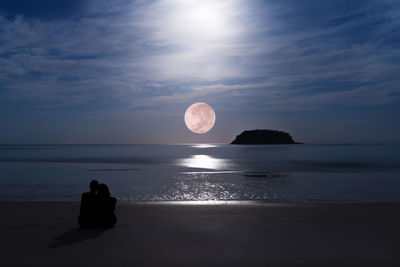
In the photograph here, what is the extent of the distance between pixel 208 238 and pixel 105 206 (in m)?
2.94

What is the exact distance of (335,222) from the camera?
8.51 meters

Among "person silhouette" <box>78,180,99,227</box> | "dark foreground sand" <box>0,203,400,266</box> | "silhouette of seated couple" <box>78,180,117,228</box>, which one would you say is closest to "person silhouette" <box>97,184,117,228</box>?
"silhouette of seated couple" <box>78,180,117,228</box>

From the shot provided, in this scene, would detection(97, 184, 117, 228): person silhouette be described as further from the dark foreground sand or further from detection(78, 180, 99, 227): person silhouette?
the dark foreground sand

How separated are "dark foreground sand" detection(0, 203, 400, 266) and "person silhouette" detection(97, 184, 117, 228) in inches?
10.8

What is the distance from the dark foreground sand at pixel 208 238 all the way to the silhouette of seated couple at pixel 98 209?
0.92 feet

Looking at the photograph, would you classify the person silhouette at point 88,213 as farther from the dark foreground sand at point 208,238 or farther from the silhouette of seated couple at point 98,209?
the dark foreground sand at point 208,238

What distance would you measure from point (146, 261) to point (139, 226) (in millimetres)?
2582

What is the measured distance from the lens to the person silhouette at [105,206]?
7.25m

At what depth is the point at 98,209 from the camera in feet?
24.7

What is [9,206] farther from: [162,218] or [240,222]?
[240,222]

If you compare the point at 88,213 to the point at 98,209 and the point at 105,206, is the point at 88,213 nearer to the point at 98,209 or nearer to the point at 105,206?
the point at 98,209

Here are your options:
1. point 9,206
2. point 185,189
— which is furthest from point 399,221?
point 9,206

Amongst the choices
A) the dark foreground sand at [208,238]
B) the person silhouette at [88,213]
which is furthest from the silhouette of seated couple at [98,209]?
the dark foreground sand at [208,238]

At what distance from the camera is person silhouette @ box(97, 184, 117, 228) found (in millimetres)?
7250
